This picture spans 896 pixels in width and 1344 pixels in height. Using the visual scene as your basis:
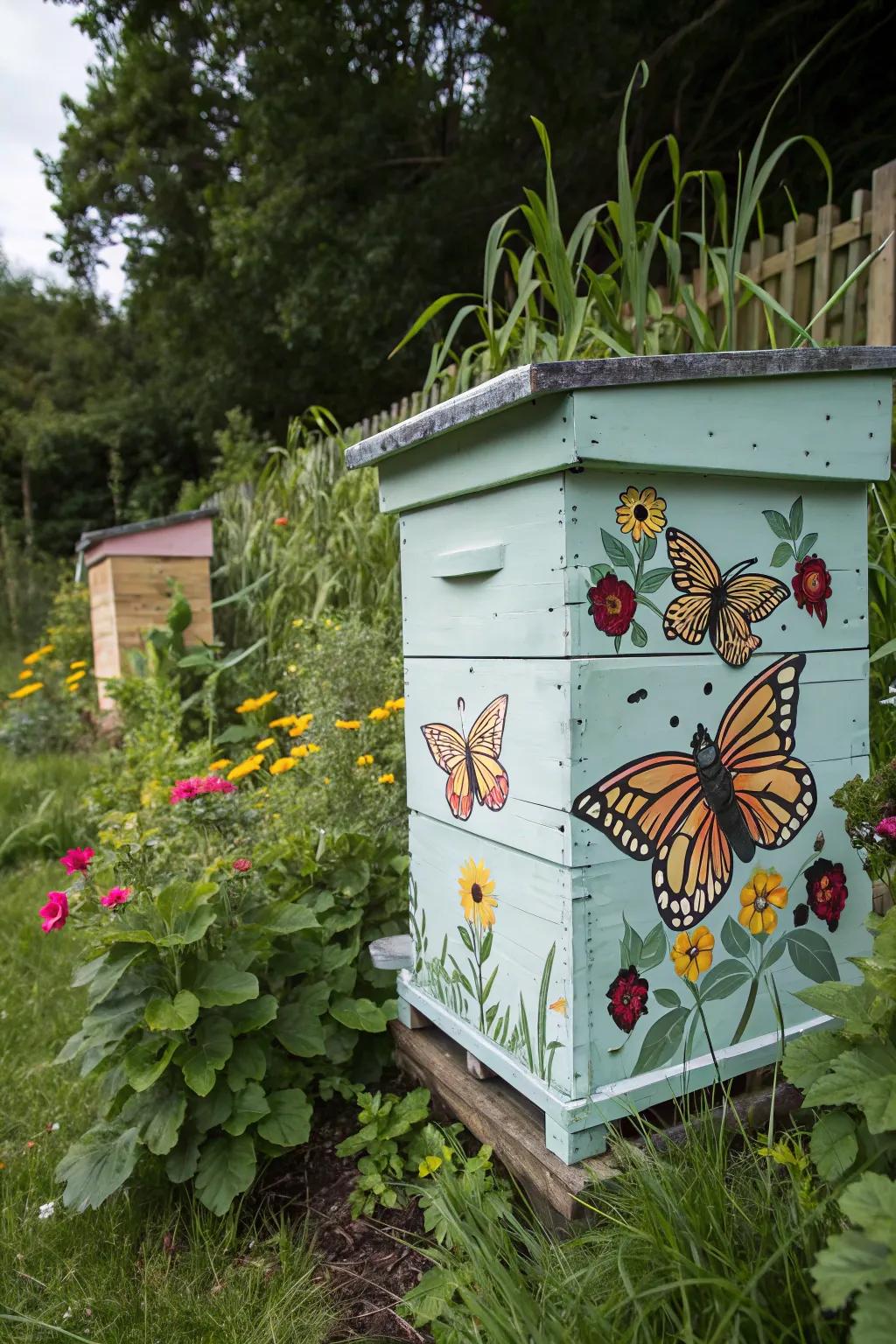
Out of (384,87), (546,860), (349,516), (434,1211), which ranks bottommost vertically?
(434,1211)

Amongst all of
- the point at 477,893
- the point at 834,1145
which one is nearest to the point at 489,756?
the point at 477,893

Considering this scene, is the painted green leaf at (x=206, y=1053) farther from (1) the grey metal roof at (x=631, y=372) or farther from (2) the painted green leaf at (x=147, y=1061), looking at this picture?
(1) the grey metal roof at (x=631, y=372)

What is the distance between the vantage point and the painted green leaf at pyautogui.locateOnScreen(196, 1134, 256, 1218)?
5.33 feet

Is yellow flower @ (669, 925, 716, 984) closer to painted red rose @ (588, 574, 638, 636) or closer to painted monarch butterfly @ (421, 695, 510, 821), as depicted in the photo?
painted monarch butterfly @ (421, 695, 510, 821)

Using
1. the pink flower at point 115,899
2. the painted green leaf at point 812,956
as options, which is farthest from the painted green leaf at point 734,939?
the pink flower at point 115,899

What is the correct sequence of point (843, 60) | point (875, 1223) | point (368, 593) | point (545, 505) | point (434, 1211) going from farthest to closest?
point (843, 60) < point (368, 593) < point (434, 1211) < point (545, 505) < point (875, 1223)

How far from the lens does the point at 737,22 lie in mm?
7234

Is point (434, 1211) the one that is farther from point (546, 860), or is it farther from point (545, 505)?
point (545, 505)

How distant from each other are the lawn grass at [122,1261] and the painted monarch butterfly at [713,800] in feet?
3.01

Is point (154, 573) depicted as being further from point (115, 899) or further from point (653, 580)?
point (653, 580)

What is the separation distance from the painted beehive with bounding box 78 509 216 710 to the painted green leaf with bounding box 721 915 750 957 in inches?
147

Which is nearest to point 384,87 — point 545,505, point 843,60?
point 843,60

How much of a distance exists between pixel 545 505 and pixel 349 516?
2.58 metres

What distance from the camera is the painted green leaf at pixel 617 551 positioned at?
4.56ft
